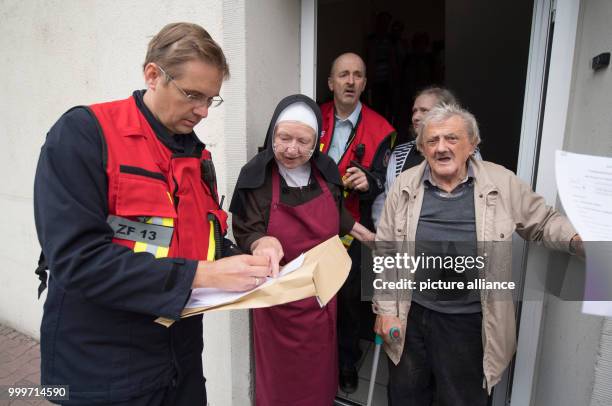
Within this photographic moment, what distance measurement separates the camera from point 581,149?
1.72 m

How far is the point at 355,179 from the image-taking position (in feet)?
6.99

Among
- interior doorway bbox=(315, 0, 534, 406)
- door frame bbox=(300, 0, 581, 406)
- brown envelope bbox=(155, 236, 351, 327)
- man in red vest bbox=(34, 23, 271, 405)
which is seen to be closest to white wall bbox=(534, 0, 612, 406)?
door frame bbox=(300, 0, 581, 406)

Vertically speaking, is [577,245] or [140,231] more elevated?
A: [140,231]

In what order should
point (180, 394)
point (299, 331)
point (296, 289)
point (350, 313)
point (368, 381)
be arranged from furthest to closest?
point (368, 381), point (350, 313), point (299, 331), point (180, 394), point (296, 289)

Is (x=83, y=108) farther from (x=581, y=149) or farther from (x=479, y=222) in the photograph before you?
(x=581, y=149)

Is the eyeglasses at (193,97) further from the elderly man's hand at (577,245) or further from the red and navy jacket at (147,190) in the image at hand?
the elderly man's hand at (577,245)

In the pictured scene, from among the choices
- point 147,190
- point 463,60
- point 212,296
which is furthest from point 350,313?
point 463,60

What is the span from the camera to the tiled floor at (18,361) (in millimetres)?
2964

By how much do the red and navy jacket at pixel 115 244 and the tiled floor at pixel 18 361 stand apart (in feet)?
7.53

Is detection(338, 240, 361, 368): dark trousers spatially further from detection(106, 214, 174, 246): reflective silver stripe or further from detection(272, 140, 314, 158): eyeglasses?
detection(106, 214, 174, 246): reflective silver stripe

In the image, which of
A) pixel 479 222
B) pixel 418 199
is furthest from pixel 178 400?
pixel 479 222

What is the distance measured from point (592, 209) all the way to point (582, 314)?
847 millimetres

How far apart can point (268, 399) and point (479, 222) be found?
5.00 ft

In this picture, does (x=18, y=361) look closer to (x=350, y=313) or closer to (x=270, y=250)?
(x=350, y=313)
